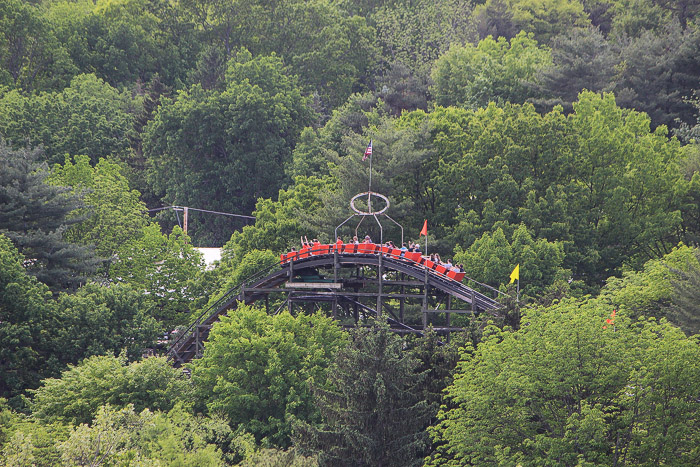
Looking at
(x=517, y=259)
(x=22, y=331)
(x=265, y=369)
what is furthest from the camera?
(x=517, y=259)

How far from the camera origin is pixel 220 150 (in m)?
88.4

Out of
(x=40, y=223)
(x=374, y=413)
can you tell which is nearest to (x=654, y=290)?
(x=374, y=413)

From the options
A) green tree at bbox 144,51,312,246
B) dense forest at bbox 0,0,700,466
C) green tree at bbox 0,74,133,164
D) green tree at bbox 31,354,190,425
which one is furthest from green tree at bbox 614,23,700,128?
green tree at bbox 31,354,190,425

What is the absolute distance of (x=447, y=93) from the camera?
8662 centimetres

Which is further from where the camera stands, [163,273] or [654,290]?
[163,273]

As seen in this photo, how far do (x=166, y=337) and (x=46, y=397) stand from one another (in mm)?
19012

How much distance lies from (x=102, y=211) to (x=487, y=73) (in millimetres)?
31490

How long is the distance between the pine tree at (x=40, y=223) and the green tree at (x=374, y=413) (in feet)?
78.8

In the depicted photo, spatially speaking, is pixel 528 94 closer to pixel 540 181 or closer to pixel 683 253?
pixel 540 181

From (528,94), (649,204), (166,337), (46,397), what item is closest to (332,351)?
(46,397)

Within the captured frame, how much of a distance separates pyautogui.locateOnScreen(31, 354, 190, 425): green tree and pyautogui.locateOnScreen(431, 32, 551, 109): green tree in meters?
41.0

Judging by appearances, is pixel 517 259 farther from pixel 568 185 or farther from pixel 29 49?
pixel 29 49

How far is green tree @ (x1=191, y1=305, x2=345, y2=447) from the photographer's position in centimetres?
3900

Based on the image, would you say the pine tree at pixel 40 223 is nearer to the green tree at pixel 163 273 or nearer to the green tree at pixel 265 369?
the green tree at pixel 163 273
